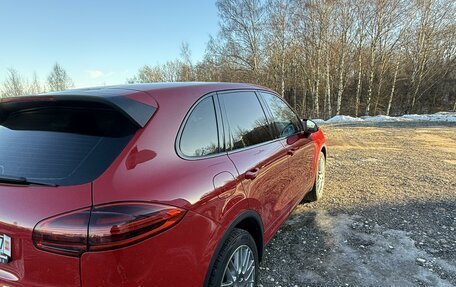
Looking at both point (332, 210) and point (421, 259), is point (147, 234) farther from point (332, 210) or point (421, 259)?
point (332, 210)

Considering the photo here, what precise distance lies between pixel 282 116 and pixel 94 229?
2666 mm

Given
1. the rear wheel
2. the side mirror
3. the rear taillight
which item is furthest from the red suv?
the rear wheel

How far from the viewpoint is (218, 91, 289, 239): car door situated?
2475 mm

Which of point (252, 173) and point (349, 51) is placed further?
point (349, 51)

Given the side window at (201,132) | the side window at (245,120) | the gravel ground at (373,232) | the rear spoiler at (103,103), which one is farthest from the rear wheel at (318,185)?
the rear spoiler at (103,103)

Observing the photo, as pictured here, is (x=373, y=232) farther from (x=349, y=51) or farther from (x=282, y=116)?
(x=349, y=51)

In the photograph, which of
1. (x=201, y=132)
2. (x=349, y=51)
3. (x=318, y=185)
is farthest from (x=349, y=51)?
(x=201, y=132)

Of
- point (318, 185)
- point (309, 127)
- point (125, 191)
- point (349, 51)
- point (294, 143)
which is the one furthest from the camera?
point (349, 51)

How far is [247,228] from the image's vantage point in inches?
101

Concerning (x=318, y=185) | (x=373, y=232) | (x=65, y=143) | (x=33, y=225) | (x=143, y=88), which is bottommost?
(x=373, y=232)

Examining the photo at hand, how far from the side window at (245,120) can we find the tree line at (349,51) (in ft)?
76.0

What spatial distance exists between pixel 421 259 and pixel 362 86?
3011 cm

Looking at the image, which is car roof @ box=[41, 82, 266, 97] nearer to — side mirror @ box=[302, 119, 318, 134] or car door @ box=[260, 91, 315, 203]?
car door @ box=[260, 91, 315, 203]

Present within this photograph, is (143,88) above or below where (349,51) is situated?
below
